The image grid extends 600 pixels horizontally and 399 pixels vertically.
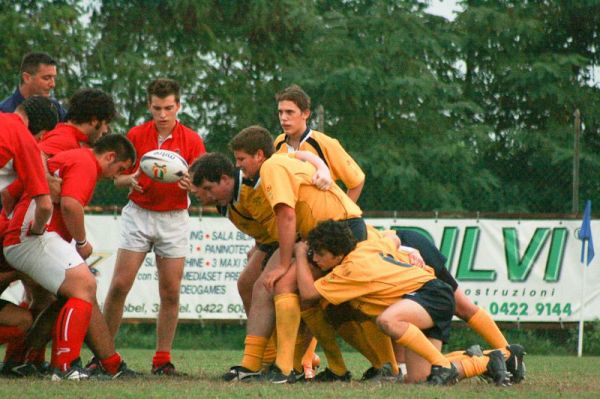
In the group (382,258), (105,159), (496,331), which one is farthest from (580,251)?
(105,159)

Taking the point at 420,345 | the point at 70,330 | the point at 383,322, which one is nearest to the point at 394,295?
the point at 383,322

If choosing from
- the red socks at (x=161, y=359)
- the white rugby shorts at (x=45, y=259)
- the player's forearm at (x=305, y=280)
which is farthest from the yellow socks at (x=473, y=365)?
the white rugby shorts at (x=45, y=259)

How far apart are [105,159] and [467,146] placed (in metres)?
9.59

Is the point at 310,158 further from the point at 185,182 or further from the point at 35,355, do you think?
the point at 35,355

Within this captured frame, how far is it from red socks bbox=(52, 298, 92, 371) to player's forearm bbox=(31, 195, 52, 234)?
52 cm

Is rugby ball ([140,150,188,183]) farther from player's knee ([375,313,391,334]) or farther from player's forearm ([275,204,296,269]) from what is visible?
player's knee ([375,313,391,334])

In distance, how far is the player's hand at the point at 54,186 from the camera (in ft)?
22.9

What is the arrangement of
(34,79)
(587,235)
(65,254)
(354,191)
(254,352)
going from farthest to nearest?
(587,235) < (34,79) < (354,191) < (254,352) < (65,254)

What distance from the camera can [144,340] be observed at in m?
12.4

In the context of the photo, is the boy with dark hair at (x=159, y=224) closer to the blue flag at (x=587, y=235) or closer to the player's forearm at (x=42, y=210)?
the player's forearm at (x=42, y=210)

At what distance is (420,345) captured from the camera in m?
6.66

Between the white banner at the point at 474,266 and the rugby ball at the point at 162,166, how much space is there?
446 centimetres

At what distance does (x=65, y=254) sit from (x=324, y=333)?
1.71 meters

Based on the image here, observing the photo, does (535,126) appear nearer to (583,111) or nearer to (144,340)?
(583,111)
